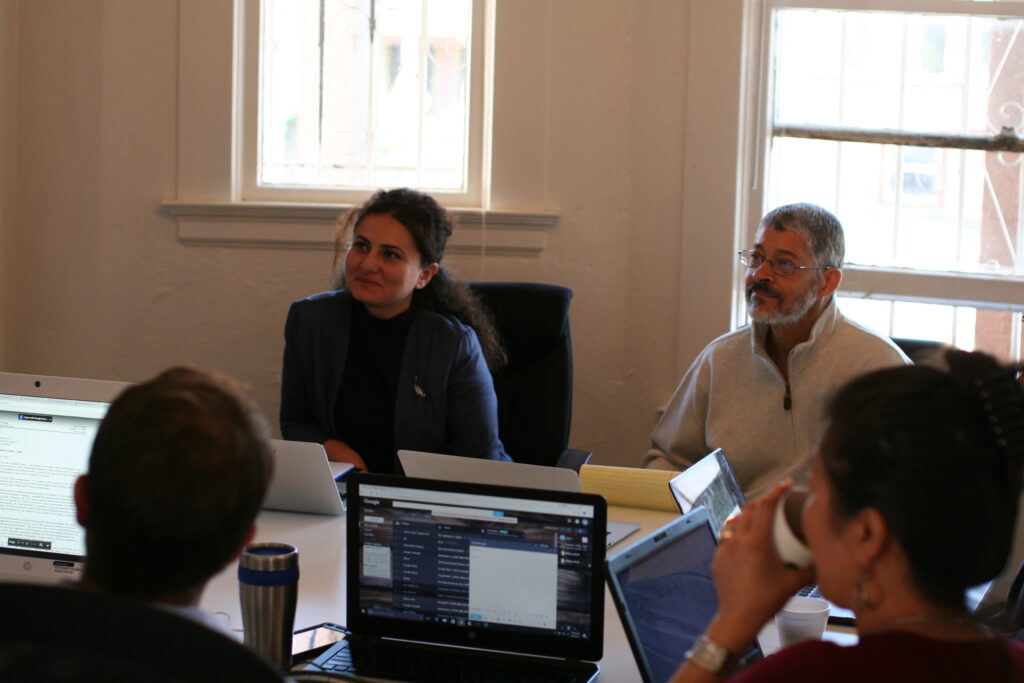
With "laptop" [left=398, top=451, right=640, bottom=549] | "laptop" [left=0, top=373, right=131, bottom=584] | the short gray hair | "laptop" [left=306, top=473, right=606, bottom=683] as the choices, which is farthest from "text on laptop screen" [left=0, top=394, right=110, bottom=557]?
the short gray hair

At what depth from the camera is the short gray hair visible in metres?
2.82

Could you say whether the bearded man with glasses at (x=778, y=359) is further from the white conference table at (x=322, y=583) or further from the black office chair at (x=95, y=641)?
the black office chair at (x=95, y=641)

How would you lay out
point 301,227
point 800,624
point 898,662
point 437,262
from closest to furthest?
point 898,662 < point 800,624 < point 437,262 < point 301,227

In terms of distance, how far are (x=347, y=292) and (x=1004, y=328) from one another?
1.93m

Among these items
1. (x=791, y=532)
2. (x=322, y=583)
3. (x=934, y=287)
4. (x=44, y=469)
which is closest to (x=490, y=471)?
(x=322, y=583)

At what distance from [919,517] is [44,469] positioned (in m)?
1.22

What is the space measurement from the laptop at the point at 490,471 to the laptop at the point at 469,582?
14.4 inches

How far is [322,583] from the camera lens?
1.83 metres

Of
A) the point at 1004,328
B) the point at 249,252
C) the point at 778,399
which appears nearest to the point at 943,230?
the point at 1004,328

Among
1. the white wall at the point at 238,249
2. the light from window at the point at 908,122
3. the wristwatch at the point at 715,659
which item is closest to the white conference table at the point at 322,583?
the wristwatch at the point at 715,659

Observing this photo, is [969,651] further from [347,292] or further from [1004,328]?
[1004,328]

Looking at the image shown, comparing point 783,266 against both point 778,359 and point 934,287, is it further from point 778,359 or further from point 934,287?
point 934,287

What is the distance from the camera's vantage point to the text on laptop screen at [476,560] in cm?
149

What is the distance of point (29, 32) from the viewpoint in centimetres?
354
